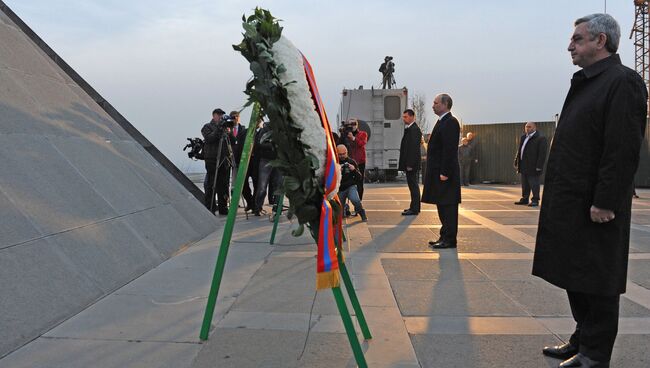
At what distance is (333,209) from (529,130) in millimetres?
9615

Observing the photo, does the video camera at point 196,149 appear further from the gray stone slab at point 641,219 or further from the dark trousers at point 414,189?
the gray stone slab at point 641,219

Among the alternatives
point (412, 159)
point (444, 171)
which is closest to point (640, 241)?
point (444, 171)

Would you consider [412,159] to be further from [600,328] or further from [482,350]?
[600,328]

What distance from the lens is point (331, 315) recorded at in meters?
3.64

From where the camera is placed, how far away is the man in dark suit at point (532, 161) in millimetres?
10930

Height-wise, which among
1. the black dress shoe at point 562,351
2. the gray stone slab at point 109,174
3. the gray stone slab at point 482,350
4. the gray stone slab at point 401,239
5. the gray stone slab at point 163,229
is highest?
the gray stone slab at point 109,174

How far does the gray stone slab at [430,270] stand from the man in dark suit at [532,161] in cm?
637

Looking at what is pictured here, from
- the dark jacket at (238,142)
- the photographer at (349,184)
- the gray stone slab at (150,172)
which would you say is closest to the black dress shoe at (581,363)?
the photographer at (349,184)

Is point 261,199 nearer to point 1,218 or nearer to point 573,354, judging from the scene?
point 1,218

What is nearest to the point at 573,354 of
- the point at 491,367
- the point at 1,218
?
the point at 491,367

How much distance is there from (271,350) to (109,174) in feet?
11.5

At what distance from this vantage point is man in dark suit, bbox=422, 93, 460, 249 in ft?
19.7

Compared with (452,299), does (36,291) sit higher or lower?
higher

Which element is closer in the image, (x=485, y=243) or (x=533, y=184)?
(x=485, y=243)
